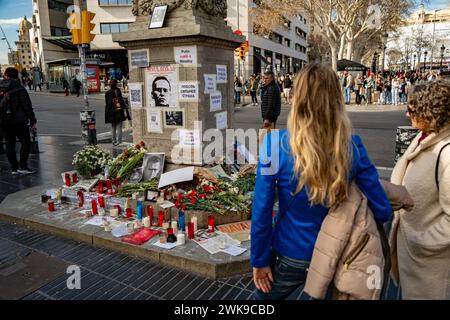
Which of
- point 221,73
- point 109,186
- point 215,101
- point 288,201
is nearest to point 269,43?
point 221,73

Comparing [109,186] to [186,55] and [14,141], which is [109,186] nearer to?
[186,55]

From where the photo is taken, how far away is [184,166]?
6051mm

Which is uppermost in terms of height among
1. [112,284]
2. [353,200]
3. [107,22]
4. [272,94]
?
[107,22]

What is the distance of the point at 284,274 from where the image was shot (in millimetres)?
2064

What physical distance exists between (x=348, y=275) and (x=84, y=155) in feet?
18.7

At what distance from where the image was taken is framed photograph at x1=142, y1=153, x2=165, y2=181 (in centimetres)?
601

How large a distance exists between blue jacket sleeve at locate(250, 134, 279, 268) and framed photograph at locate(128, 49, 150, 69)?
4.47 meters

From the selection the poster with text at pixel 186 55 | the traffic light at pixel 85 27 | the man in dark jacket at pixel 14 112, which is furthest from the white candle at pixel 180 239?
the traffic light at pixel 85 27

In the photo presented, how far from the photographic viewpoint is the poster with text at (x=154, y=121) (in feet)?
20.1

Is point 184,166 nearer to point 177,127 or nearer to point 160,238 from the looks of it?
point 177,127

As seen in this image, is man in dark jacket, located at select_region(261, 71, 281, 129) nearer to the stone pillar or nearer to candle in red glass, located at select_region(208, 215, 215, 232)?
the stone pillar

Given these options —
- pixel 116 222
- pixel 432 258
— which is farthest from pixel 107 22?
pixel 432 258

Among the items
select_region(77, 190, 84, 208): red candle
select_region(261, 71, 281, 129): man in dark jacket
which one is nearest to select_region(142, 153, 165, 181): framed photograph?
select_region(77, 190, 84, 208): red candle

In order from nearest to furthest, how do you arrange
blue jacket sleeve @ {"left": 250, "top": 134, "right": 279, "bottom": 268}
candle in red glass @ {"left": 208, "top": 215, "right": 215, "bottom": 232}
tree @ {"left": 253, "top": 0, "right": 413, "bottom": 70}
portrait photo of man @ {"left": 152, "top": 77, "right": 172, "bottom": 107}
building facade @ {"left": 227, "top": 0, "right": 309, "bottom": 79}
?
blue jacket sleeve @ {"left": 250, "top": 134, "right": 279, "bottom": 268} → candle in red glass @ {"left": 208, "top": 215, "right": 215, "bottom": 232} → portrait photo of man @ {"left": 152, "top": 77, "right": 172, "bottom": 107} → tree @ {"left": 253, "top": 0, "right": 413, "bottom": 70} → building facade @ {"left": 227, "top": 0, "right": 309, "bottom": 79}
